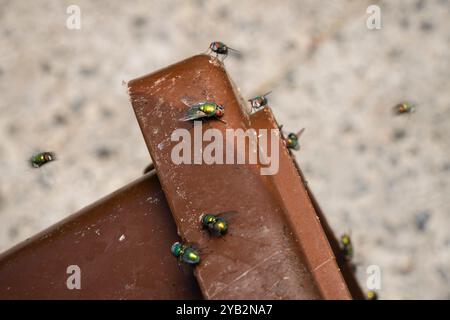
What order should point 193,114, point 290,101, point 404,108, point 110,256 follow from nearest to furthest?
point 193,114
point 110,256
point 404,108
point 290,101

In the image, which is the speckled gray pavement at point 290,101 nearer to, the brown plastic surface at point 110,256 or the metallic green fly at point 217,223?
the brown plastic surface at point 110,256

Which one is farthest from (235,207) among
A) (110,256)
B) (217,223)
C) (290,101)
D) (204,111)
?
(290,101)

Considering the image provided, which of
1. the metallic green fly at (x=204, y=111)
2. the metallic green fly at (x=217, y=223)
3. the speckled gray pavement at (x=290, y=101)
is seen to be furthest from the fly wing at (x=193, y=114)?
the speckled gray pavement at (x=290, y=101)

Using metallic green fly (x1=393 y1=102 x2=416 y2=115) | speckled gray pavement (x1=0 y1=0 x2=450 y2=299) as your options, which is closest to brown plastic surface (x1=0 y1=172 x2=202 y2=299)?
speckled gray pavement (x1=0 y1=0 x2=450 y2=299)

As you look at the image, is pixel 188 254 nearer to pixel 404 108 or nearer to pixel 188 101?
pixel 188 101

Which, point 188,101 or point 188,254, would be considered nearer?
point 188,254

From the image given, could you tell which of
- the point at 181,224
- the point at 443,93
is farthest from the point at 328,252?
the point at 443,93
